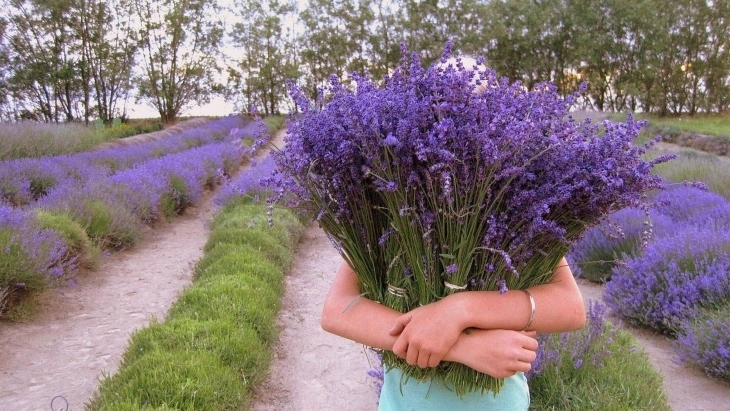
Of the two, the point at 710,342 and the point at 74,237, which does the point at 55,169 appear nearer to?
the point at 74,237

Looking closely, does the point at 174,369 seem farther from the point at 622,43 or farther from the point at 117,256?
the point at 622,43

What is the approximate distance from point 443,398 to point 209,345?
225 cm

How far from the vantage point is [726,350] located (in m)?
3.25

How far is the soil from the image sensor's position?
10.9 feet

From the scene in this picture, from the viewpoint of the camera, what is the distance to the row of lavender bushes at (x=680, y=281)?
3.48 m

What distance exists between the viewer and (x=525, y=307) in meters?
1.35

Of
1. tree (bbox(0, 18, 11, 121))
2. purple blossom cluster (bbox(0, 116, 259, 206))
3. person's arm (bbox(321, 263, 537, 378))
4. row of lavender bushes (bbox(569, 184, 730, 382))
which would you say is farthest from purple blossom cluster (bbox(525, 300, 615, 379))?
tree (bbox(0, 18, 11, 121))

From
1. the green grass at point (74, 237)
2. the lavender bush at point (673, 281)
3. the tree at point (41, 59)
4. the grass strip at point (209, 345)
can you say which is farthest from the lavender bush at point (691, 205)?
the tree at point (41, 59)

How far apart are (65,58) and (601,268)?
17966mm

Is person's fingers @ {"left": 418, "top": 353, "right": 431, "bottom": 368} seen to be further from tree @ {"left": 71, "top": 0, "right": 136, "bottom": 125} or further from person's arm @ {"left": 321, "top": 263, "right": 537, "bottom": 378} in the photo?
tree @ {"left": 71, "top": 0, "right": 136, "bottom": 125}

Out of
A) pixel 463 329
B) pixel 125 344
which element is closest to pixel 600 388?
pixel 463 329

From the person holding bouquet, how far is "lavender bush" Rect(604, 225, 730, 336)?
8.87 ft

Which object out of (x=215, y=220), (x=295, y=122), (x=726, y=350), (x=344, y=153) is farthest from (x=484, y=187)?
(x=215, y=220)

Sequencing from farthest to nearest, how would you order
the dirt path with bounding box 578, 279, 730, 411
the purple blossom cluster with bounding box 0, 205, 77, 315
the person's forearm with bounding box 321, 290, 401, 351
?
the purple blossom cluster with bounding box 0, 205, 77, 315, the dirt path with bounding box 578, 279, 730, 411, the person's forearm with bounding box 321, 290, 401, 351
